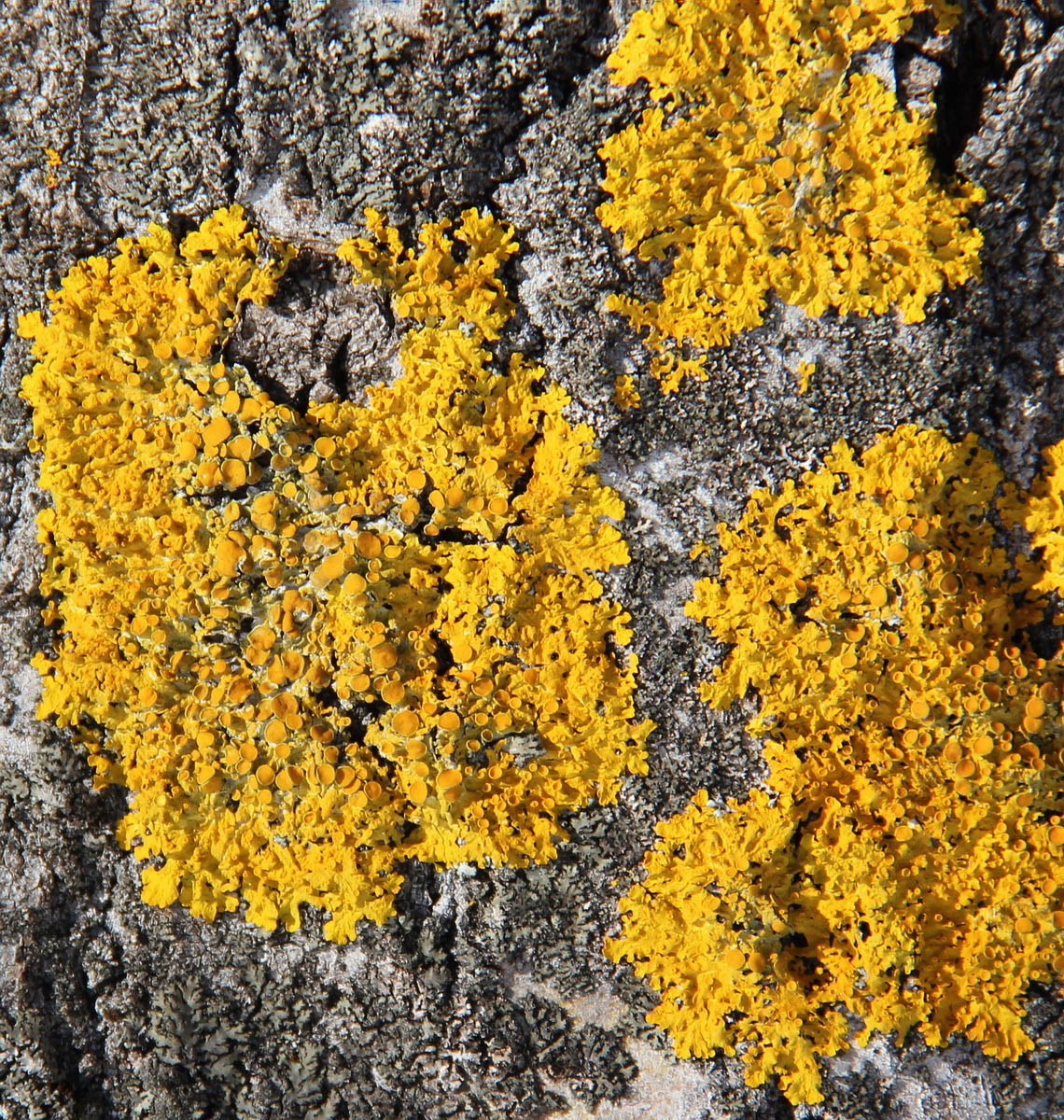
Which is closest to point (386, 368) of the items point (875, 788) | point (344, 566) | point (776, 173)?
point (344, 566)

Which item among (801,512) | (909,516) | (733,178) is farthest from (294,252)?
(909,516)

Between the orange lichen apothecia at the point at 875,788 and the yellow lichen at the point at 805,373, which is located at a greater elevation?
the yellow lichen at the point at 805,373

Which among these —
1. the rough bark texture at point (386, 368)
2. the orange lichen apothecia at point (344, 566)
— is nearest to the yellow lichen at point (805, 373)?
the rough bark texture at point (386, 368)

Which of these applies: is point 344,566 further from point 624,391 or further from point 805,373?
point 805,373

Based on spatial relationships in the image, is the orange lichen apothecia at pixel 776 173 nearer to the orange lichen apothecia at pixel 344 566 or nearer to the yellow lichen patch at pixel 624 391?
the yellow lichen patch at pixel 624 391

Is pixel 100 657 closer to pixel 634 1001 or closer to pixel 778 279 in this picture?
pixel 634 1001
